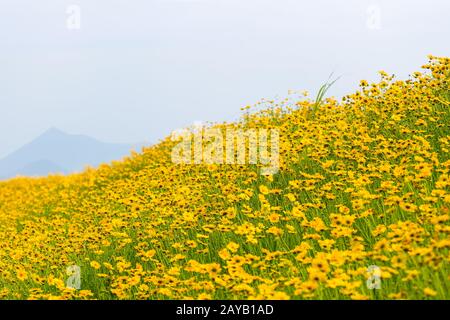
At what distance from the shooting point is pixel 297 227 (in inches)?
260

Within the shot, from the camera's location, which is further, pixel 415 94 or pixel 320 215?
pixel 415 94

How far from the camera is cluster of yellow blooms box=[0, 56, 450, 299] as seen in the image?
4.48 meters

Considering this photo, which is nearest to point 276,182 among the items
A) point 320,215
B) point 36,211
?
point 320,215

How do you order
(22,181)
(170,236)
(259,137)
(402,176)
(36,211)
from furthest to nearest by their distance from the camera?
1. (22,181)
2. (36,211)
3. (259,137)
4. (170,236)
5. (402,176)

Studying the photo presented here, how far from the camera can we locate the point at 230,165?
9406 mm

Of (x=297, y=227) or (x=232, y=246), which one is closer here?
(x=232, y=246)

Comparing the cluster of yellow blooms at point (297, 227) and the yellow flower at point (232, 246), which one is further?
the yellow flower at point (232, 246)

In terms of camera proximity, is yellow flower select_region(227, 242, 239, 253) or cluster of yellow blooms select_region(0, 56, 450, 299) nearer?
cluster of yellow blooms select_region(0, 56, 450, 299)

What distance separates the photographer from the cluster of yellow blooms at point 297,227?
14.7 feet
